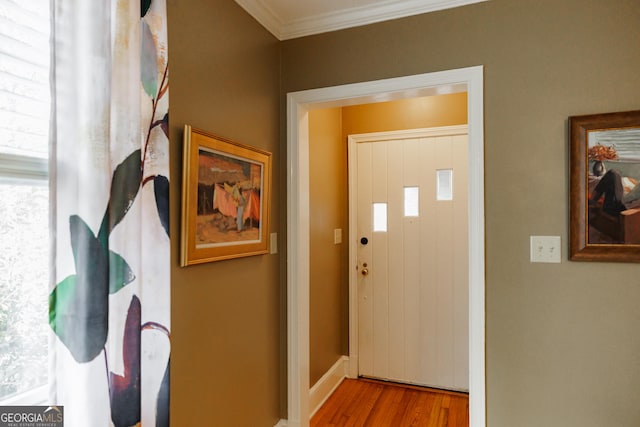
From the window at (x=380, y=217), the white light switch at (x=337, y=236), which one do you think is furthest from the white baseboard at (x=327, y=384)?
the window at (x=380, y=217)

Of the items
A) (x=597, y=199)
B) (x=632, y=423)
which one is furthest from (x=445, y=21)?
(x=632, y=423)

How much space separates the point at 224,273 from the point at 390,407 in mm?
1809

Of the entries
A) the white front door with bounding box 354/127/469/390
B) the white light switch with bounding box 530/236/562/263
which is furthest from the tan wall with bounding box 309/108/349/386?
the white light switch with bounding box 530/236/562/263

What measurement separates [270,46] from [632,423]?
8.47 feet

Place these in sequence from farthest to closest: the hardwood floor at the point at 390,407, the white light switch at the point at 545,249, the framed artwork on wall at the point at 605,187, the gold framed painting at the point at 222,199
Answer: the hardwood floor at the point at 390,407, the white light switch at the point at 545,249, the framed artwork on wall at the point at 605,187, the gold framed painting at the point at 222,199

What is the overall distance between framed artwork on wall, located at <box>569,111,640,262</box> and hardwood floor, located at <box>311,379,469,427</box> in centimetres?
157

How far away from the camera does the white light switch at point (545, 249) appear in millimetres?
1734

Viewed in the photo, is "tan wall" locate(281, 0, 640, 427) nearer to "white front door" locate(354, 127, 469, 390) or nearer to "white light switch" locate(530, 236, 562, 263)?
"white light switch" locate(530, 236, 562, 263)

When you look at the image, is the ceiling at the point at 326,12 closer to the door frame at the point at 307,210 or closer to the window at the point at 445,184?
the door frame at the point at 307,210

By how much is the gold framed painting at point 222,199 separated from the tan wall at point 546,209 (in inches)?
45.3

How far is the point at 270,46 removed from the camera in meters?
2.19

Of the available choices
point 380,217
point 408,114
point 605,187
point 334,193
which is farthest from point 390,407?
point 408,114

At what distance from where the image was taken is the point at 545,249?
1751 mm

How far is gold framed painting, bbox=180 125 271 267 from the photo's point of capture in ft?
4.94
